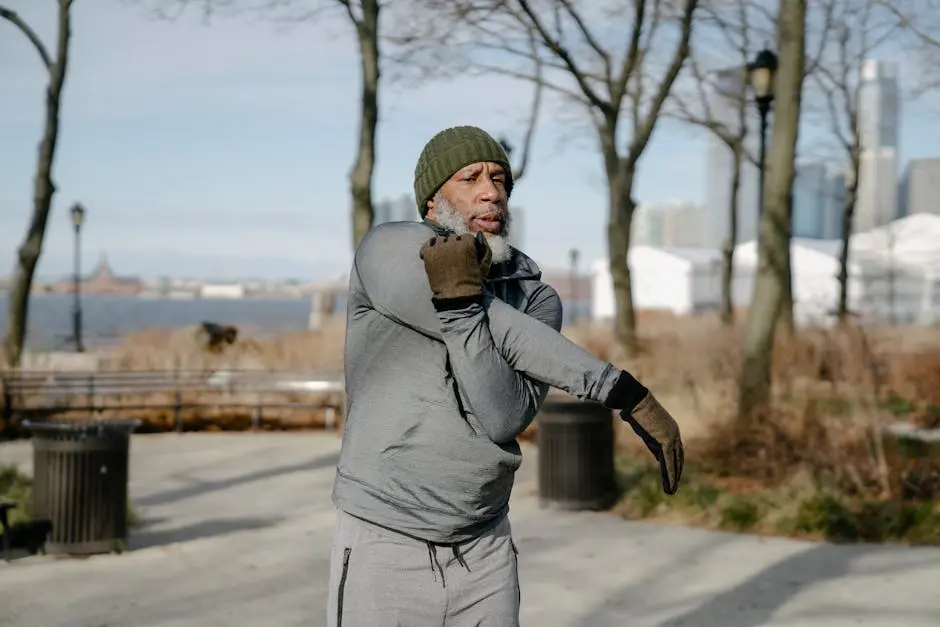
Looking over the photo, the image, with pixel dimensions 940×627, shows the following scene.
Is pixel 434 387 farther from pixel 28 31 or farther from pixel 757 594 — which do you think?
pixel 28 31

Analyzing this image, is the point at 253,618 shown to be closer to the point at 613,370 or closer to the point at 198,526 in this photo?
the point at 198,526

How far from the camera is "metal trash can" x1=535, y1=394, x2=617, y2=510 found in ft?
30.8

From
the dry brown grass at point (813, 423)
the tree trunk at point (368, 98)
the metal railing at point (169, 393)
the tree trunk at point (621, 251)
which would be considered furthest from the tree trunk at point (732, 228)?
the tree trunk at point (368, 98)

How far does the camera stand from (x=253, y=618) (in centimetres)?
616

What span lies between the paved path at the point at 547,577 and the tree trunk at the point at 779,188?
3304 mm

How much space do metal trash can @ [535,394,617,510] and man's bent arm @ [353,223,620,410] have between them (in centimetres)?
681

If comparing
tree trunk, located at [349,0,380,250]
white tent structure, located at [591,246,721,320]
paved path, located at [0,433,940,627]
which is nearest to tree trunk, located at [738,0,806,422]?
paved path, located at [0,433,940,627]

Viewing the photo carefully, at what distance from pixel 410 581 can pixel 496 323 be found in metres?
0.67

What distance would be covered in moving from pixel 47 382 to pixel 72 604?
999cm

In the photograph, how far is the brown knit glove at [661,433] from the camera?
262 centimetres

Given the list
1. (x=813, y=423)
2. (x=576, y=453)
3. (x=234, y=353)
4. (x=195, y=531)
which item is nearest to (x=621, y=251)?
(x=234, y=353)

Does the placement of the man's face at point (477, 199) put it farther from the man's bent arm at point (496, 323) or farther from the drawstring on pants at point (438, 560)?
the drawstring on pants at point (438, 560)

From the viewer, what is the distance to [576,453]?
368 inches

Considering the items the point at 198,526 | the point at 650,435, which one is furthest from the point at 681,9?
the point at 650,435
